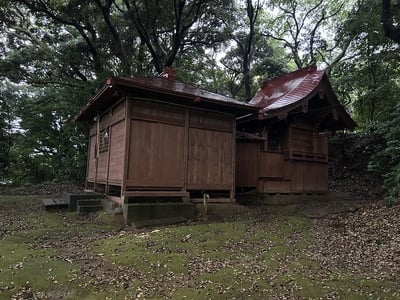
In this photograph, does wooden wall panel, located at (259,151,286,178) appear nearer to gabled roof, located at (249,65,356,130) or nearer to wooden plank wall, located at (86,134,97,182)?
gabled roof, located at (249,65,356,130)

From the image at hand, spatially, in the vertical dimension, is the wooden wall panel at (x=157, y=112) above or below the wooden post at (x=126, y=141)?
above

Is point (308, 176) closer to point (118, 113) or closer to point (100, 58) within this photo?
point (118, 113)

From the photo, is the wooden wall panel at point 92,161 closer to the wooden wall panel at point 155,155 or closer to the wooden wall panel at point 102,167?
the wooden wall panel at point 102,167

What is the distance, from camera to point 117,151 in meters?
8.96

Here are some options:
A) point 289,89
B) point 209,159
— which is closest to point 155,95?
point 209,159

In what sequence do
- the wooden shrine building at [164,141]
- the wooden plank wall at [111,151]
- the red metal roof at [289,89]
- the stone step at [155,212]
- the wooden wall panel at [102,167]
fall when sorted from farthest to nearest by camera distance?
the red metal roof at [289,89] < the wooden wall panel at [102,167] < the wooden plank wall at [111,151] < the wooden shrine building at [164,141] < the stone step at [155,212]

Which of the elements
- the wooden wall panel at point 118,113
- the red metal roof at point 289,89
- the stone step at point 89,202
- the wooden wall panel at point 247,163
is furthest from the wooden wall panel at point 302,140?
the stone step at point 89,202

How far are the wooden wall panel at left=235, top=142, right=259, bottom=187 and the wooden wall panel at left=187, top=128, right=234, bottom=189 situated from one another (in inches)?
53.4

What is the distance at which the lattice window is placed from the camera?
33.8ft

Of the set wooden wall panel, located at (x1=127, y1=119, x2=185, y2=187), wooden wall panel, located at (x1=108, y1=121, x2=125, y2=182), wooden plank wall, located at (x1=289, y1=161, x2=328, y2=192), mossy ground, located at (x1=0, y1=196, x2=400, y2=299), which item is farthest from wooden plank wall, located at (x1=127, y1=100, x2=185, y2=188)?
wooden plank wall, located at (x1=289, y1=161, x2=328, y2=192)

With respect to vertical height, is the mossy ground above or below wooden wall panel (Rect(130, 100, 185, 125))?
below

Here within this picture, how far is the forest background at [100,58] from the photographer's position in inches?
629

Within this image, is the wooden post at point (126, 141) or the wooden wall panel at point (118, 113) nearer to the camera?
the wooden post at point (126, 141)

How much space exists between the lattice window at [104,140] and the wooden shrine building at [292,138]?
4.55 metres
